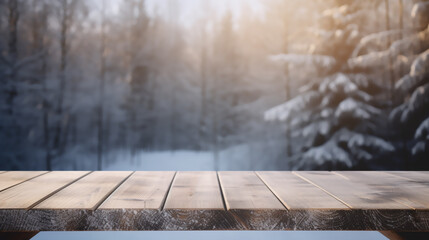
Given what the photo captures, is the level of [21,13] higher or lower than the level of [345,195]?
higher

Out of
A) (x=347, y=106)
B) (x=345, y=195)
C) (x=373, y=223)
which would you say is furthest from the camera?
(x=347, y=106)

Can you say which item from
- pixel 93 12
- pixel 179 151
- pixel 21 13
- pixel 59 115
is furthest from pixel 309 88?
pixel 21 13

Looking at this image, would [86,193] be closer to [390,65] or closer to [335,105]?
[335,105]

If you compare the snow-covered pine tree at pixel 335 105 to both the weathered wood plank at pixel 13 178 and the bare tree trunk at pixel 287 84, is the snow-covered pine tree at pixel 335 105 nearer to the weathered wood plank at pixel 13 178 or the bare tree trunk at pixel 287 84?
the bare tree trunk at pixel 287 84

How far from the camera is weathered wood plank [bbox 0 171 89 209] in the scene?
3.49 ft

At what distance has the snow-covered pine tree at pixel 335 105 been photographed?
4.32m

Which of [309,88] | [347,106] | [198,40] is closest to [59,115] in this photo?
[198,40]

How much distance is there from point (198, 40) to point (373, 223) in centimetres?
385

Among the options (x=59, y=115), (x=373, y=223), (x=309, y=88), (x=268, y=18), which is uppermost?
(x=268, y=18)

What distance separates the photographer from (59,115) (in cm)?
441

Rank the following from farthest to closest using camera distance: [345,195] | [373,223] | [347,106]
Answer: [347,106]
[345,195]
[373,223]

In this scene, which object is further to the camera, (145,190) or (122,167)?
(122,167)

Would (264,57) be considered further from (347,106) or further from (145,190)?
(145,190)

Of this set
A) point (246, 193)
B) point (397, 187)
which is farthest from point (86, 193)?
point (397, 187)
